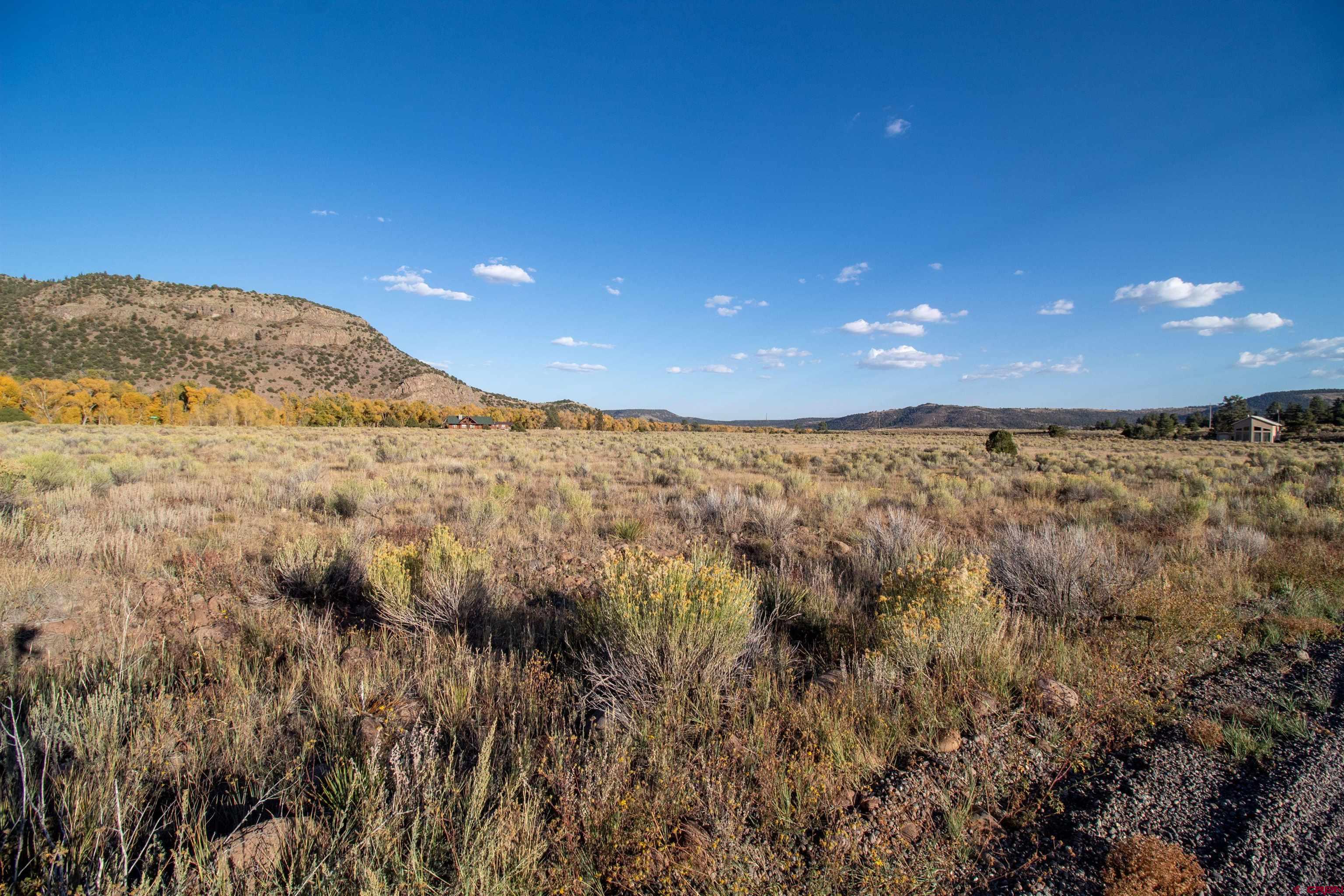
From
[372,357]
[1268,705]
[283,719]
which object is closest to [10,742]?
[283,719]

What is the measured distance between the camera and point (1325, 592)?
504 cm

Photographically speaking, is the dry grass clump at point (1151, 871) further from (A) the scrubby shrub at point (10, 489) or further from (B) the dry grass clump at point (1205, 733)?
(A) the scrubby shrub at point (10, 489)

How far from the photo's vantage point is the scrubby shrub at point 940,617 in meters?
3.40

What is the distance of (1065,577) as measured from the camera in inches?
186

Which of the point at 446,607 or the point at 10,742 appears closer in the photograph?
the point at 10,742

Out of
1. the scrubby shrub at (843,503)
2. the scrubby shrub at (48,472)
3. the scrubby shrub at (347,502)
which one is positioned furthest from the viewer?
the scrubby shrub at (843,503)

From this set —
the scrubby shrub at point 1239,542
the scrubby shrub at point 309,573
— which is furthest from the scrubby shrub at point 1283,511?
the scrubby shrub at point 309,573

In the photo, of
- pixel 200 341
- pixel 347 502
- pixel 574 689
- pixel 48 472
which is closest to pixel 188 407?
pixel 200 341

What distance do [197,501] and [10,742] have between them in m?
7.65

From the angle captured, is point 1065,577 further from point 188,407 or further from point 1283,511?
point 188,407

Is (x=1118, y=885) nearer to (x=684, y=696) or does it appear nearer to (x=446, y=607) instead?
(x=684, y=696)

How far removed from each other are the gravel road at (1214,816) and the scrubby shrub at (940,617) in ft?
3.09

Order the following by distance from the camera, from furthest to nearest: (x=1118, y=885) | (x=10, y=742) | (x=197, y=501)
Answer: (x=197, y=501)
(x=10, y=742)
(x=1118, y=885)

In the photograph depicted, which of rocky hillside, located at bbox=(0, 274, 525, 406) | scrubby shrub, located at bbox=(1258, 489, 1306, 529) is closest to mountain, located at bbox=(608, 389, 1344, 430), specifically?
rocky hillside, located at bbox=(0, 274, 525, 406)
